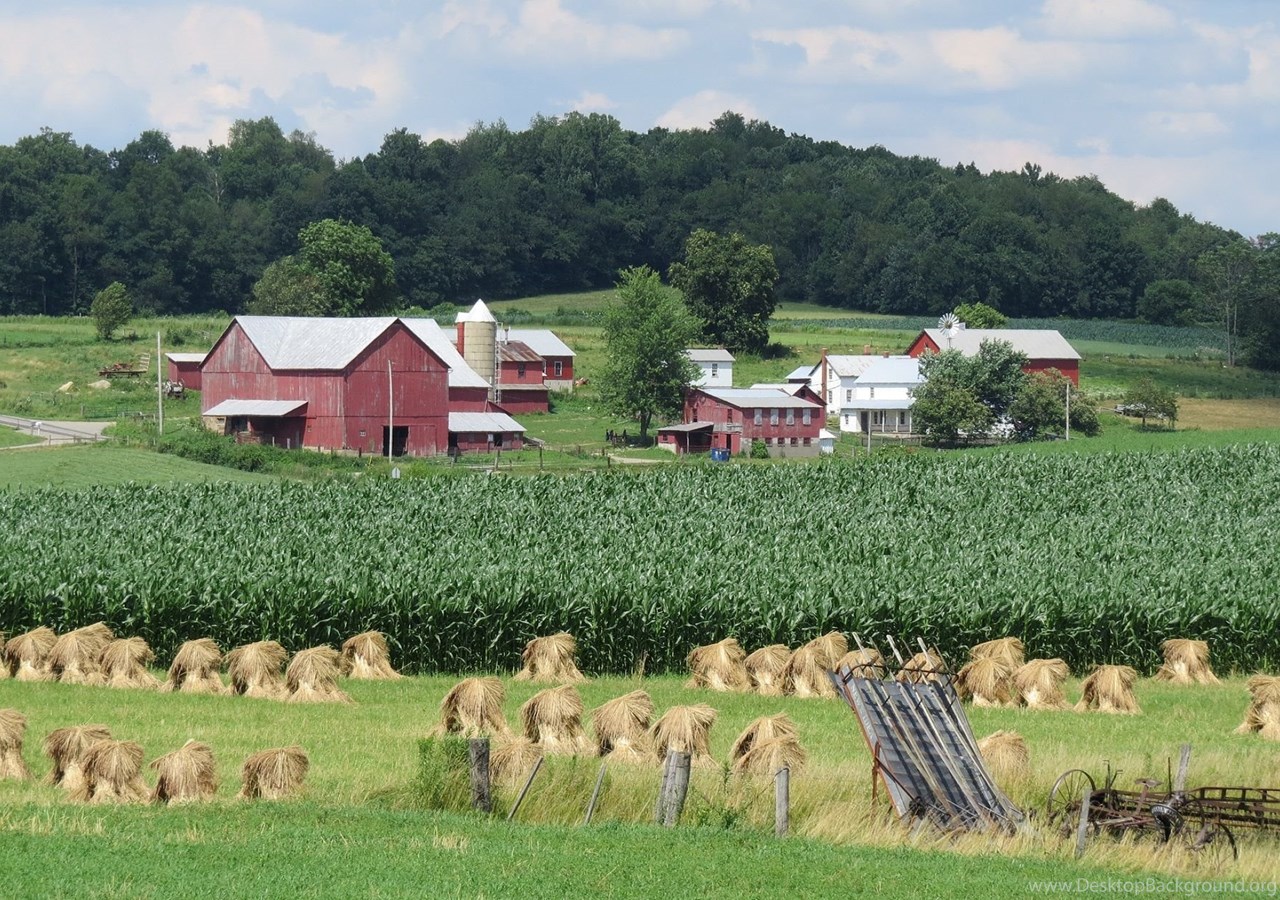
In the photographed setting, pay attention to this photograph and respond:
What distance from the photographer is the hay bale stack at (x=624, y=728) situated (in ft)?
62.2

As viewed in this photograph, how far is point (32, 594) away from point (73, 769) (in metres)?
11.7

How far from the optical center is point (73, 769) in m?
16.6

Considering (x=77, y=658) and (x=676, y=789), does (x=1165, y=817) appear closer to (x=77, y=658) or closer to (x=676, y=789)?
(x=676, y=789)

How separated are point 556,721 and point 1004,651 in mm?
9433

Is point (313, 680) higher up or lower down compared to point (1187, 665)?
higher up

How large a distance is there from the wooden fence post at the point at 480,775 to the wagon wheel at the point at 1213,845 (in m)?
6.47

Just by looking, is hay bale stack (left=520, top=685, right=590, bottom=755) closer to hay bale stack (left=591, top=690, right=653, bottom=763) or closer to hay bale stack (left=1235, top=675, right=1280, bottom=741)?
hay bale stack (left=591, top=690, right=653, bottom=763)

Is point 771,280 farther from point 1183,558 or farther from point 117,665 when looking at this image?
point 117,665

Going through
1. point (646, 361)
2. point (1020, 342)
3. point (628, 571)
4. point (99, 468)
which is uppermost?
point (1020, 342)

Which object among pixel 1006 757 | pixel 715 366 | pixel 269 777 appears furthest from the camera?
pixel 715 366

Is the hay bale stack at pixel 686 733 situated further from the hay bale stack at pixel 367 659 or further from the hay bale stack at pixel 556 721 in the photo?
the hay bale stack at pixel 367 659

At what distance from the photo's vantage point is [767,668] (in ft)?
84.0

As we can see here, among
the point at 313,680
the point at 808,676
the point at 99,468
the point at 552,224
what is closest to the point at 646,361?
the point at 99,468

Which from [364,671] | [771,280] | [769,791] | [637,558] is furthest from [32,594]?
[771,280]
